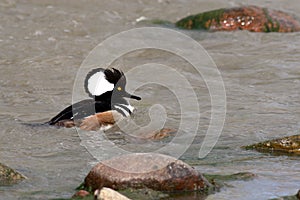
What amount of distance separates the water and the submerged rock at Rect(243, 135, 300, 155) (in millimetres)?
145

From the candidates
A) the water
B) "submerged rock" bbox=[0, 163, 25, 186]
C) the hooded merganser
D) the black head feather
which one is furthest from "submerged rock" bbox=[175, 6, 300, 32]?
"submerged rock" bbox=[0, 163, 25, 186]

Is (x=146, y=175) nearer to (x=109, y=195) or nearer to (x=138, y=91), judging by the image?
(x=109, y=195)

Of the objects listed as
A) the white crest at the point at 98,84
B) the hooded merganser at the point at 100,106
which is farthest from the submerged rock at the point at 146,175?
the white crest at the point at 98,84

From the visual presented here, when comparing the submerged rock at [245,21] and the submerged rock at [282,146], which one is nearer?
the submerged rock at [282,146]

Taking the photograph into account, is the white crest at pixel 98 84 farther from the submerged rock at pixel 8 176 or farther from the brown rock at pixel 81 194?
the brown rock at pixel 81 194

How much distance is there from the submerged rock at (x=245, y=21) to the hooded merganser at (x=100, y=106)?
17.9 feet

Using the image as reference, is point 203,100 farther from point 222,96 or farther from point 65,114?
point 65,114

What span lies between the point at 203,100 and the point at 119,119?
1.49 metres

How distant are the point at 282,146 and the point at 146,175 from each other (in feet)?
6.32

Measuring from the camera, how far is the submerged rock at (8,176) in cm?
588

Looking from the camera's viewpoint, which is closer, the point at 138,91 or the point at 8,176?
the point at 8,176

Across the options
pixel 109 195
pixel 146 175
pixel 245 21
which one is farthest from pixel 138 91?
pixel 109 195

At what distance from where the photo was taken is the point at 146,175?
5.56 meters

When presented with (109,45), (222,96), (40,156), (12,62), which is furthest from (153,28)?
(40,156)
